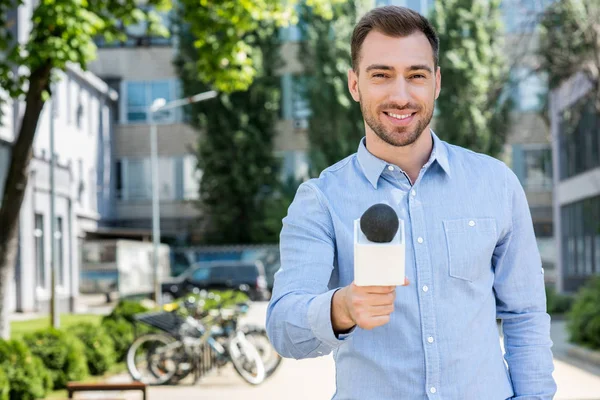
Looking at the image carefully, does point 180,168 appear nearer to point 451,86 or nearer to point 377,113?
point 451,86

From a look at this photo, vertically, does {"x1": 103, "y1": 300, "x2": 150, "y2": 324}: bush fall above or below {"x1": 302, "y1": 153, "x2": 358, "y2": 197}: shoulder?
below

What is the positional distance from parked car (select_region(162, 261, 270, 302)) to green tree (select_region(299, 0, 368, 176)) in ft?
28.8

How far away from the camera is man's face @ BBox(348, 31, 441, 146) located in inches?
121

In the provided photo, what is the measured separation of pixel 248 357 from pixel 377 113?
14.0 metres

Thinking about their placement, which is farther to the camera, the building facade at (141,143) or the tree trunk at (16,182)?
the building facade at (141,143)

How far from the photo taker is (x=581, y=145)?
4281 cm

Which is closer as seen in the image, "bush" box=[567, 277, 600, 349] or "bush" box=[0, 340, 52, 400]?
"bush" box=[0, 340, 52, 400]

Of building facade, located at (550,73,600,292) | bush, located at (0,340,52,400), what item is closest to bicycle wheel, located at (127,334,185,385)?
bush, located at (0,340,52,400)

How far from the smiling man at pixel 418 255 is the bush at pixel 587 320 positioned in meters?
17.9

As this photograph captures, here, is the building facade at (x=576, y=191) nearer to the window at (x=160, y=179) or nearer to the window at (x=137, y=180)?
the window at (x=160, y=179)

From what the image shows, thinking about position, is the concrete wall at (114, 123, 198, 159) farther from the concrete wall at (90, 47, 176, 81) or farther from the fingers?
the fingers

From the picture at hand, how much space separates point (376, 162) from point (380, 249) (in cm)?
116

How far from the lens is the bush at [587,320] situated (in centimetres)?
2061

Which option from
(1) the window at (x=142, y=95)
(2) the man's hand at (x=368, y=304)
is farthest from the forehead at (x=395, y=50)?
(1) the window at (x=142, y=95)
